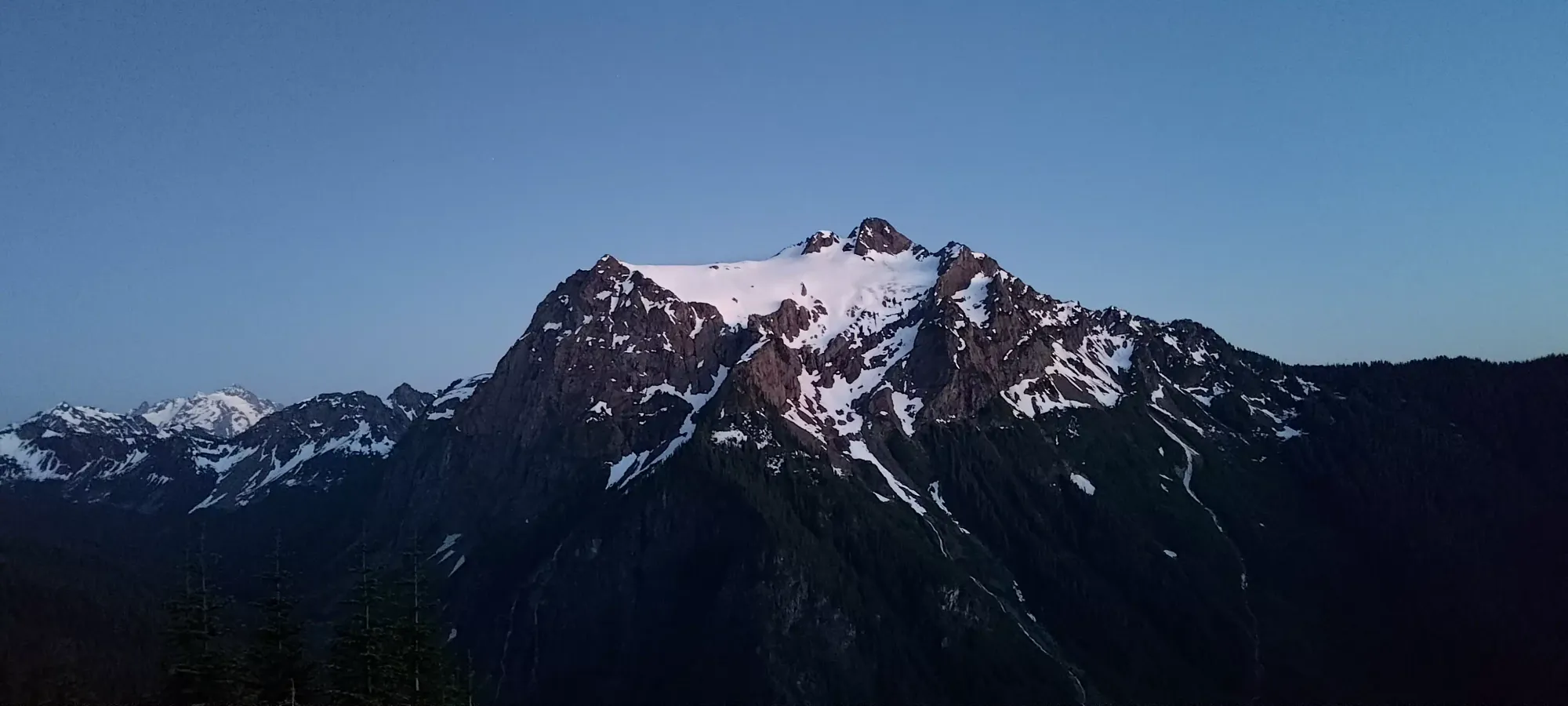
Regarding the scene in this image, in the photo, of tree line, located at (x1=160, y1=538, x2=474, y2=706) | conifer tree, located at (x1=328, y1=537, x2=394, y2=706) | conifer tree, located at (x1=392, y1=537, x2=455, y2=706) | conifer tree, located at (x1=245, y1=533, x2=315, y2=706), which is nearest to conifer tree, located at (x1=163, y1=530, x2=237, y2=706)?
tree line, located at (x1=160, y1=538, x2=474, y2=706)

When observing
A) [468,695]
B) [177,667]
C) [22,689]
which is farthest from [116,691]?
[177,667]

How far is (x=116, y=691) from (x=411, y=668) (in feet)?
447

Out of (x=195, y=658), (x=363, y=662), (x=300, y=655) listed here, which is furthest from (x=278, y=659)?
(x=363, y=662)

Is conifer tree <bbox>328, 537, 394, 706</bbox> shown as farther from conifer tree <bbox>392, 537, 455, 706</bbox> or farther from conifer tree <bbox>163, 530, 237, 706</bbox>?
conifer tree <bbox>163, 530, 237, 706</bbox>

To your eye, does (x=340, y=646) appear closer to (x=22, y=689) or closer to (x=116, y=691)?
(x=22, y=689)

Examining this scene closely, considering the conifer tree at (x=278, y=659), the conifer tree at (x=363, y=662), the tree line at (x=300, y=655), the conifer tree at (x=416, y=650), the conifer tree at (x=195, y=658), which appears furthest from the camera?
the conifer tree at (x=416, y=650)

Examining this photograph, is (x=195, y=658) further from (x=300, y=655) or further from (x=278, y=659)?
(x=300, y=655)

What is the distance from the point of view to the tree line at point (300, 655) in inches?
2992

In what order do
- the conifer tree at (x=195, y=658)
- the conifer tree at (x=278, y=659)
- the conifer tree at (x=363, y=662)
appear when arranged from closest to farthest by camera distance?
1. the conifer tree at (x=195, y=658)
2. the conifer tree at (x=363, y=662)
3. the conifer tree at (x=278, y=659)

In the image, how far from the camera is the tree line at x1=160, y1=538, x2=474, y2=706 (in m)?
76.0

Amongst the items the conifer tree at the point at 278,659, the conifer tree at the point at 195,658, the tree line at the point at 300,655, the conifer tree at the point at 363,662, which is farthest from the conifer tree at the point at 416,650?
the conifer tree at the point at 195,658

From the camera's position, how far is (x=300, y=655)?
8369 cm

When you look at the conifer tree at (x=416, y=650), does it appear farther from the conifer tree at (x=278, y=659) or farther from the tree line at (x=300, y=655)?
the conifer tree at (x=278, y=659)

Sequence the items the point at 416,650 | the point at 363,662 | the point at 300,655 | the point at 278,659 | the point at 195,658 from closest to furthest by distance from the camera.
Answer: the point at 195,658
the point at 363,662
the point at 278,659
the point at 300,655
the point at 416,650
